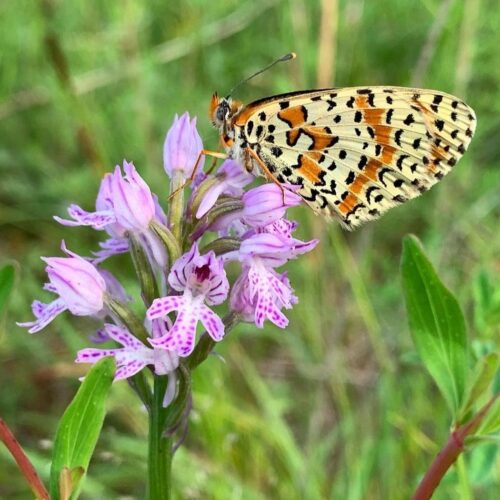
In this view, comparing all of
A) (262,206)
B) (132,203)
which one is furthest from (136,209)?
(262,206)

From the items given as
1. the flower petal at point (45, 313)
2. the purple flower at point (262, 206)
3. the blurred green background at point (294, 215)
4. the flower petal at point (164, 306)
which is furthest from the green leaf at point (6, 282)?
the blurred green background at point (294, 215)

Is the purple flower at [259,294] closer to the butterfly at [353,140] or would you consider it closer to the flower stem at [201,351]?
the flower stem at [201,351]

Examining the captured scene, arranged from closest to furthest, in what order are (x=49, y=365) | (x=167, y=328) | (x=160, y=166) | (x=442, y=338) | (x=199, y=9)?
1. (x=167, y=328)
2. (x=442, y=338)
3. (x=49, y=365)
4. (x=160, y=166)
5. (x=199, y=9)

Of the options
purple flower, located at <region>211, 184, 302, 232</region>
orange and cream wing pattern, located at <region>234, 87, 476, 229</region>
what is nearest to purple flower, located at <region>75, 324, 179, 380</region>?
purple flower, located at <region>211, 184, 302, 232</region>

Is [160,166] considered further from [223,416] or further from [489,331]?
[489,331]

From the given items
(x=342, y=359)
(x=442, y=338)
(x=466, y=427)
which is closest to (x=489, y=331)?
(x=442, y=338)

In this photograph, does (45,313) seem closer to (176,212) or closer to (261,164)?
(176,212)

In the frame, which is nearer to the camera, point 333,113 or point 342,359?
point 333,113

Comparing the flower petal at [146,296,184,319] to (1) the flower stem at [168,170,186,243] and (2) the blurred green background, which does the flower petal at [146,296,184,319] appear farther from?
(2) the blurred green background
